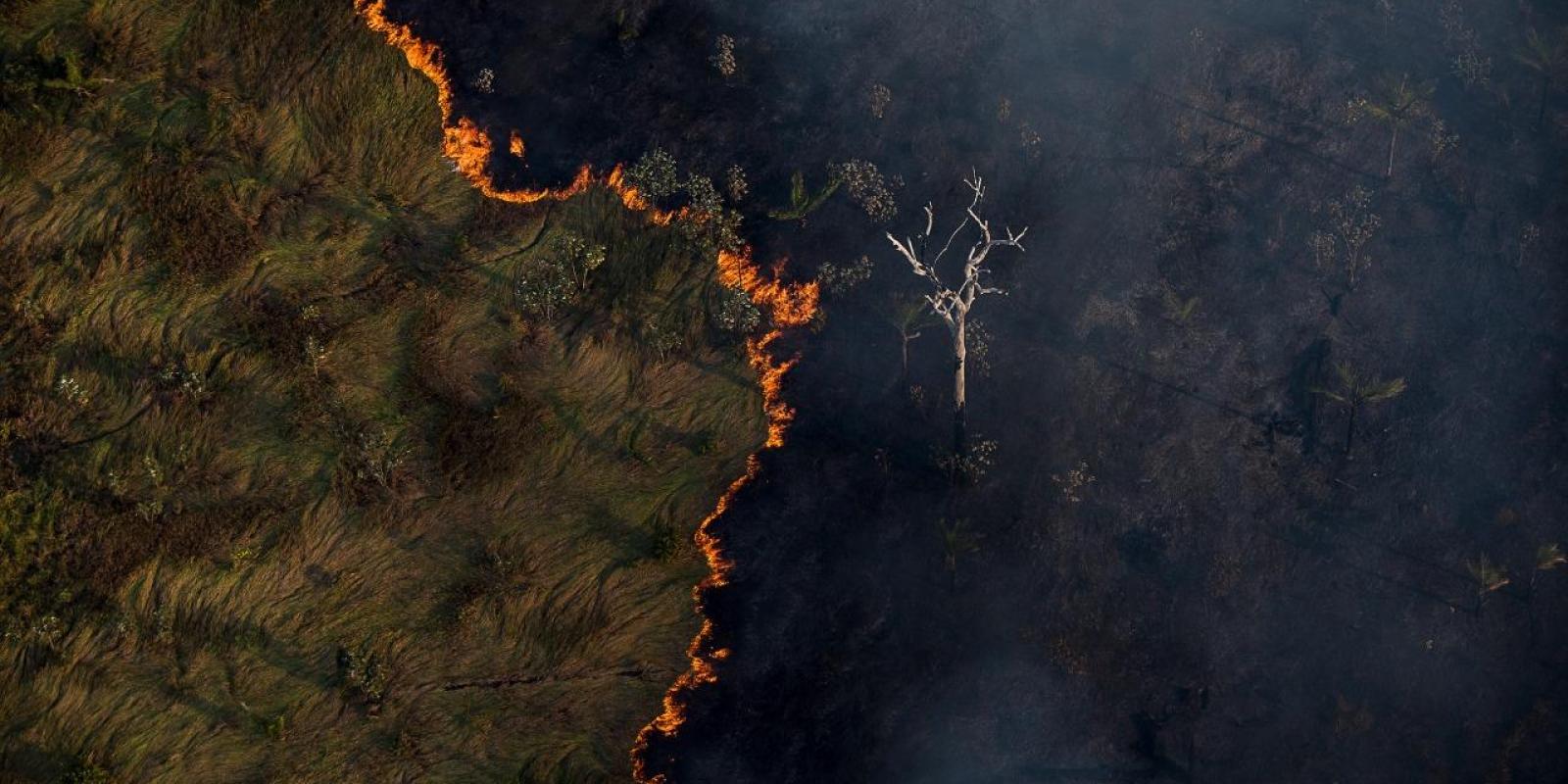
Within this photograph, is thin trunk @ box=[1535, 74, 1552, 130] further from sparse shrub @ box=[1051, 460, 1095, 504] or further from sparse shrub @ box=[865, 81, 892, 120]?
sparse shrub @ box=[865, 81, 892, 120]

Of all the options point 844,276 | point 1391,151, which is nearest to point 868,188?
point 844,276

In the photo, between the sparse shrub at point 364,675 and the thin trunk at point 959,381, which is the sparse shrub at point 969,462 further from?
the sparse shrub at point 364,675

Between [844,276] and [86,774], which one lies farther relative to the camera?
[844,276]

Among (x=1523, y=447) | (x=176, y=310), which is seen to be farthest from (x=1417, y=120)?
(x=176, y=310)

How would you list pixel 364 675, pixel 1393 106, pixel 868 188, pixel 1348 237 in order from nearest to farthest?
pixel 364 675 → pixel 868 188 → pixel 1348 237 → pixel 1393 106

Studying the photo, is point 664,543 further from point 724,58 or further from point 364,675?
point 724,58
